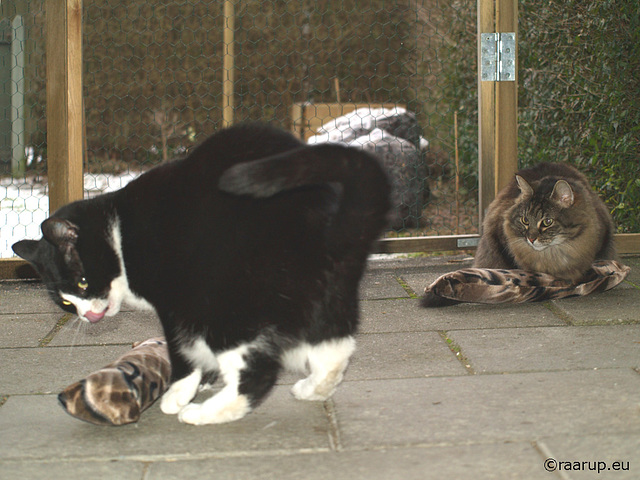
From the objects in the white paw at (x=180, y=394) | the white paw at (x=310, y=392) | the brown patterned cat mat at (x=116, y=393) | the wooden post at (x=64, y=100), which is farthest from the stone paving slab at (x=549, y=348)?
the wooden post at (x=64, y=100)

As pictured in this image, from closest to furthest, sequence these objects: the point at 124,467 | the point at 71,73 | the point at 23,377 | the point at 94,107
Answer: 1. the point at 124,467
2. the point at 23,377
3. the point at 71,73
4. the point at 94,107

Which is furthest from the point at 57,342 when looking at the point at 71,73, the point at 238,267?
the point at 71,73

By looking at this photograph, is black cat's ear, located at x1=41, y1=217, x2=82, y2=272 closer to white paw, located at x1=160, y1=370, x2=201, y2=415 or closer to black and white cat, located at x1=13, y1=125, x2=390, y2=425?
black and white cat, located at x1=13, y1=125, x2=390, y2=425

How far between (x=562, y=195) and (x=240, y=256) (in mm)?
1970

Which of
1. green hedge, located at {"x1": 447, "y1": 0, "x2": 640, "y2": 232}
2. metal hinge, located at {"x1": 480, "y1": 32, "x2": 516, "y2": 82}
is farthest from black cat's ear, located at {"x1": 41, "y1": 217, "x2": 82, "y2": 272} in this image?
green hedge, located at {"x1": 447, "y1": 0, "x2": 640, "y2": 232}

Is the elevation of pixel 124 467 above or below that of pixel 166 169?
below

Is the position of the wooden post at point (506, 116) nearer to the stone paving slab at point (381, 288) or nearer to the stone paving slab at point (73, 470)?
the stone paving slab at point (381, 288)

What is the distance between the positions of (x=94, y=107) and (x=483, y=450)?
5807 millimetres

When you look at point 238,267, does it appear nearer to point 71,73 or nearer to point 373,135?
point 71,73

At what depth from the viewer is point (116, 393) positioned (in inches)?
76.8

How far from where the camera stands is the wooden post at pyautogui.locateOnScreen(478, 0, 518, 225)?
12.8 feet

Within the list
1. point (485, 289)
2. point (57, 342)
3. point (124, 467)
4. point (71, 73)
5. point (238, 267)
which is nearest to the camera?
point (124, 467)

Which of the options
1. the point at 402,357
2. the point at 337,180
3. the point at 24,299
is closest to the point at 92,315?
the point at 337,180

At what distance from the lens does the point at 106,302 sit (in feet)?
7.26
